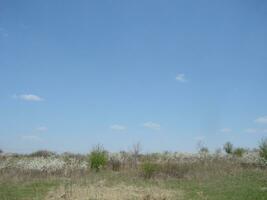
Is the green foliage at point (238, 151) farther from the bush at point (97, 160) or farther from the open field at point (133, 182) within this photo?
the bush at point (97, 160)

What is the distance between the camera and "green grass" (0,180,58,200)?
14438mm

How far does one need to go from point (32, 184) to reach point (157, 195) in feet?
22.3

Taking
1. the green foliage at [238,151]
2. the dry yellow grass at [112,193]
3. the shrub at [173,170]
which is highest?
the green foliage at [238,151]

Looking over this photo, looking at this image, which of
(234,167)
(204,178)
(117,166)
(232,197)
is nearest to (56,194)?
(232,197)

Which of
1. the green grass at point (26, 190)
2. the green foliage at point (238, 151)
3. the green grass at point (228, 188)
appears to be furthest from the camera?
the green foliage at point (238, 151)

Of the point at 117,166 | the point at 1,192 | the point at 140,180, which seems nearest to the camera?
the point at 1,192

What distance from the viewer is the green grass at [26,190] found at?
14438 millimetres

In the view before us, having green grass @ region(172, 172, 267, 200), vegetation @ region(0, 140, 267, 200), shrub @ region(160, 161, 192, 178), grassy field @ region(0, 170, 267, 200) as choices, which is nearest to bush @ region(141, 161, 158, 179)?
vegetation @ region(0, 140, 267, 200)

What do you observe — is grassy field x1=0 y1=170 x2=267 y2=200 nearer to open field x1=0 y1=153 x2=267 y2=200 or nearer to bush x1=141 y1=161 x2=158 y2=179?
open field x1=0 y1=153 x2=267 y2=200

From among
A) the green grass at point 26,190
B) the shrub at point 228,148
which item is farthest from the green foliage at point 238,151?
the green grass at point 26,190

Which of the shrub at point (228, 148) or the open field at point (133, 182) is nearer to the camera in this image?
the open field at point (133, 182)

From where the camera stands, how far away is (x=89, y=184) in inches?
660

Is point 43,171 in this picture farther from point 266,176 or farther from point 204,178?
point 266,176

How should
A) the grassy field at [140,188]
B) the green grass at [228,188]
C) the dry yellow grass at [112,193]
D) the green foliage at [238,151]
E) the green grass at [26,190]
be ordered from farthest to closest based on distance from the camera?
the green foliage at [238,151], the green grass at [26,190], the green grass at [228,188], the grassy field at [140,188], the dry yellow grass at [112,193]
